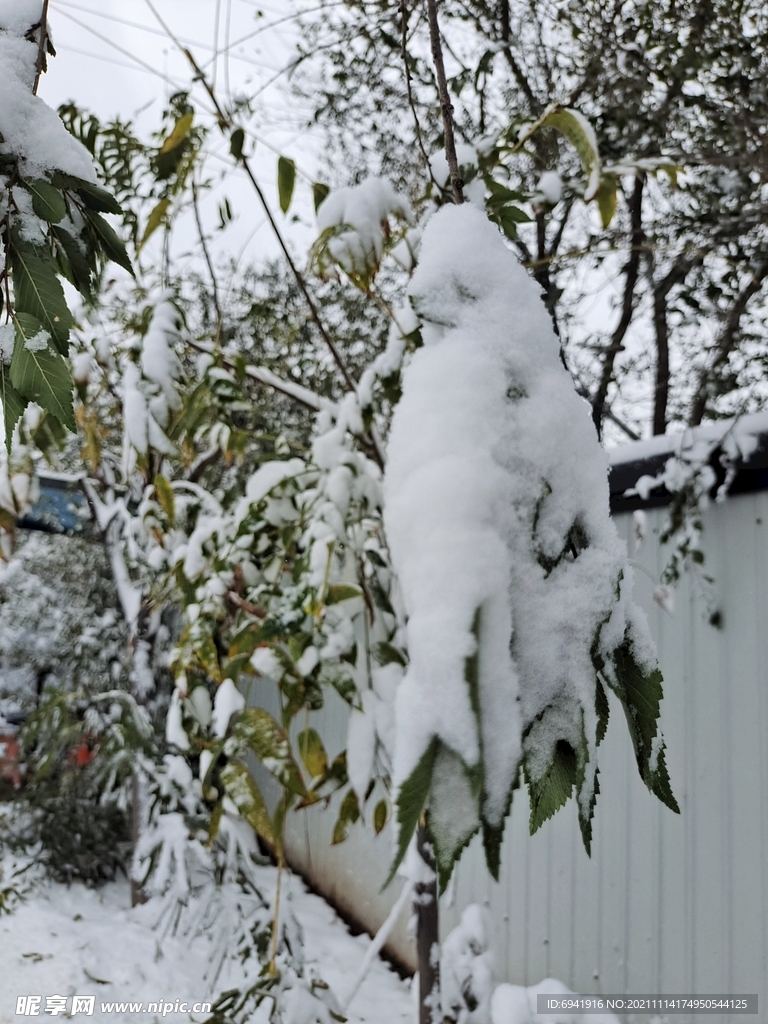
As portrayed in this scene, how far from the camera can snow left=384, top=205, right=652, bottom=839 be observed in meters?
0.24

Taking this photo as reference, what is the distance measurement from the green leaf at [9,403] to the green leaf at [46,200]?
0.26 feet

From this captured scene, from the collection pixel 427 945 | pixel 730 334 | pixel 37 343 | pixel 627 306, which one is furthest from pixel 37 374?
pixel 627 306

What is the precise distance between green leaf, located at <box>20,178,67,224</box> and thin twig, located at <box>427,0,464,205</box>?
0.64 feet

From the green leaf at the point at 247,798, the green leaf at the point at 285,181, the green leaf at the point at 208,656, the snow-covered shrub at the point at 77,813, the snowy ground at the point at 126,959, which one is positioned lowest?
the snowy ground at the point at 126,959

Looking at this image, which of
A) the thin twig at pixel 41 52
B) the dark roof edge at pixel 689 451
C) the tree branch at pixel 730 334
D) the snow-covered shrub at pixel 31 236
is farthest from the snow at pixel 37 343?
the tree branch at pixel 730 334

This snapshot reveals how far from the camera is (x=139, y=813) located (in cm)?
278

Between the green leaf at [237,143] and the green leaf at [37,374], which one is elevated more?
the green leaf at [237,143]

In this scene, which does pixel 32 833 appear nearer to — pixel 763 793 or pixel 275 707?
pixel 275 707

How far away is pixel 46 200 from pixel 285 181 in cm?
57

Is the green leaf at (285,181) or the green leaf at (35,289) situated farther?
the green leaf at (285,181)

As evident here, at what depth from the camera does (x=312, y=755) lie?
3.08 feet

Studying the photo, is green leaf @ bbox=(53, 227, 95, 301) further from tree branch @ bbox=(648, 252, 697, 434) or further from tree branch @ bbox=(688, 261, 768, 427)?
→ tree branch @ bbox=(648, 252, 697, 434)

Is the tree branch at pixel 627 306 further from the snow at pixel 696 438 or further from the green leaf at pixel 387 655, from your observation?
the green leaf at pixel 387 655

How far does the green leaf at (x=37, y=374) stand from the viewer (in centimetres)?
37
